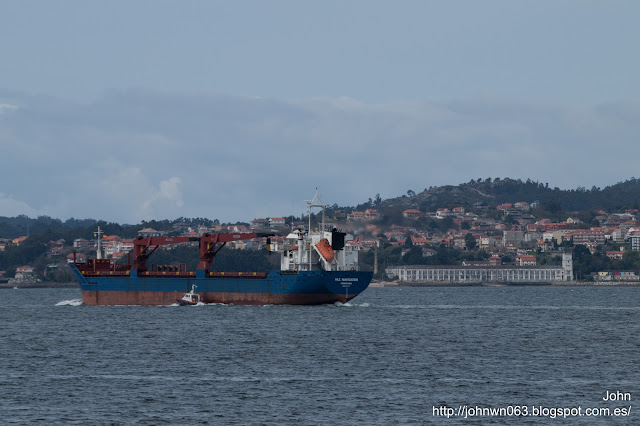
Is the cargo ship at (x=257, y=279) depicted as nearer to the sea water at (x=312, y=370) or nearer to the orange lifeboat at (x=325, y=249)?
the orange lifeboat at (x=325, y=249)

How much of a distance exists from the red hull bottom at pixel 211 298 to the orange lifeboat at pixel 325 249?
3090mm

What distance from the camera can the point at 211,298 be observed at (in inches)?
3460

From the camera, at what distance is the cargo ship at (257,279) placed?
83875 millimetres

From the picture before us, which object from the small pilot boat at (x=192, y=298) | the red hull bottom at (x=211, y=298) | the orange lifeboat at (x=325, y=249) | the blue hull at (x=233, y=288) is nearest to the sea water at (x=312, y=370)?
the blue hull at (x=233, y=288)

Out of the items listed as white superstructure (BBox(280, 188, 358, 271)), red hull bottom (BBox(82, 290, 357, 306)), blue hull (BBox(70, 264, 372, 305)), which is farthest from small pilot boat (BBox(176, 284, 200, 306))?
white superstructure (BBox(280, 188, 358, 271))

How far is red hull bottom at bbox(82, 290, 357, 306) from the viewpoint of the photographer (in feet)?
277

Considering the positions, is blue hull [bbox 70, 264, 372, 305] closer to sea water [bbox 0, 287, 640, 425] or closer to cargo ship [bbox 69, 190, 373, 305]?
cargo ship [bbox 69, 190, 373, 305]

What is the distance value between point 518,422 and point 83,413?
48.1 ft

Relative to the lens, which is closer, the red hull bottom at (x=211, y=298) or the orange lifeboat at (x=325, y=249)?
the orange lifeboat at (x=325, y=249)

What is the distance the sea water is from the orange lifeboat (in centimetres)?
814

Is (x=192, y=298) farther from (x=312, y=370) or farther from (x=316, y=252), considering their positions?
(x=312, y=370)

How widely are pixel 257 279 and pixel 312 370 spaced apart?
39338 millimetres

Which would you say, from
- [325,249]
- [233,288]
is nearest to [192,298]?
[233,288]

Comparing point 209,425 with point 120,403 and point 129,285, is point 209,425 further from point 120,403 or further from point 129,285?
point 129,285
